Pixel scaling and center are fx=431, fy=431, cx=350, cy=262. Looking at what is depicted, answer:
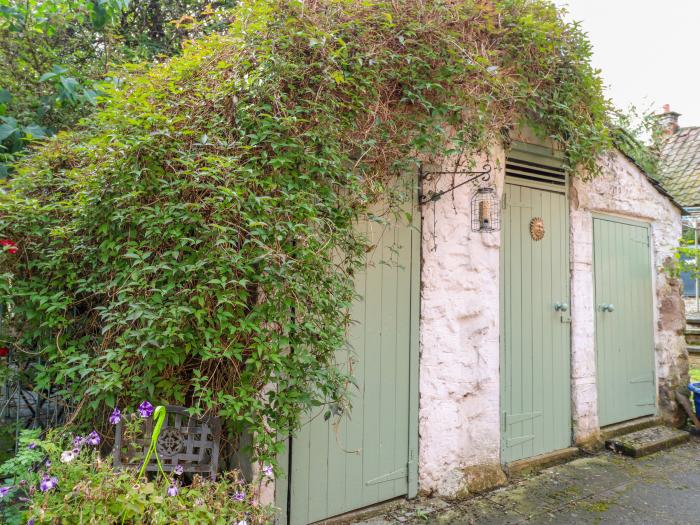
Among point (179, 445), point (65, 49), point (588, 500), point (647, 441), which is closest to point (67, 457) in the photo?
point (179, 445)

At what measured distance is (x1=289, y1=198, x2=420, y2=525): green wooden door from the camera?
269cm

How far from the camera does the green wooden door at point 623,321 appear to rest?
14.8 ft

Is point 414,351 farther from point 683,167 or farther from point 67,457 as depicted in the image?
point 683,167

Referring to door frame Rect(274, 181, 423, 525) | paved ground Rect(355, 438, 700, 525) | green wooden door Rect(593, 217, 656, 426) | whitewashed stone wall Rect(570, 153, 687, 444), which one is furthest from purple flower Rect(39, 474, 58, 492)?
green wooden door Rect(593, 217, 656, 426)

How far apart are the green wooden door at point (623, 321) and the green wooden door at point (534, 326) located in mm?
616

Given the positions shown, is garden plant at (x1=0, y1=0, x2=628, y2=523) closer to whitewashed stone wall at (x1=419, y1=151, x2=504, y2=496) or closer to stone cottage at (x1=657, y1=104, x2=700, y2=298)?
whitewashed stone wall at (x1=419, y1=151, x2=504, y2=496)

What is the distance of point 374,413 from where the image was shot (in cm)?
296

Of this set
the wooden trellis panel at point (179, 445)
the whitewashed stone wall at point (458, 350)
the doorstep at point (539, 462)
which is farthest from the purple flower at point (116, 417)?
the doorstep at point (539, 462)

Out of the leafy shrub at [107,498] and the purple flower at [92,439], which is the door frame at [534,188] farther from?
the purple flower at [92,439]

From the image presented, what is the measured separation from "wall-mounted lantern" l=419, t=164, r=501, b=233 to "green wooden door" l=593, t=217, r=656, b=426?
170 centimetres

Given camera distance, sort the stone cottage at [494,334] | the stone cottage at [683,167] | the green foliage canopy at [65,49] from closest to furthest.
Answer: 1. the stone cottage at [494,334]
2. the green foliage canopy at [65,49]
3. the stone cottage at [683,167]

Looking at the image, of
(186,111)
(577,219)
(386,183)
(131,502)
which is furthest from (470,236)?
(131,502)

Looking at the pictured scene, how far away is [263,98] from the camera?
237 cm

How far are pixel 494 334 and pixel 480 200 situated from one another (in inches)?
43.4
